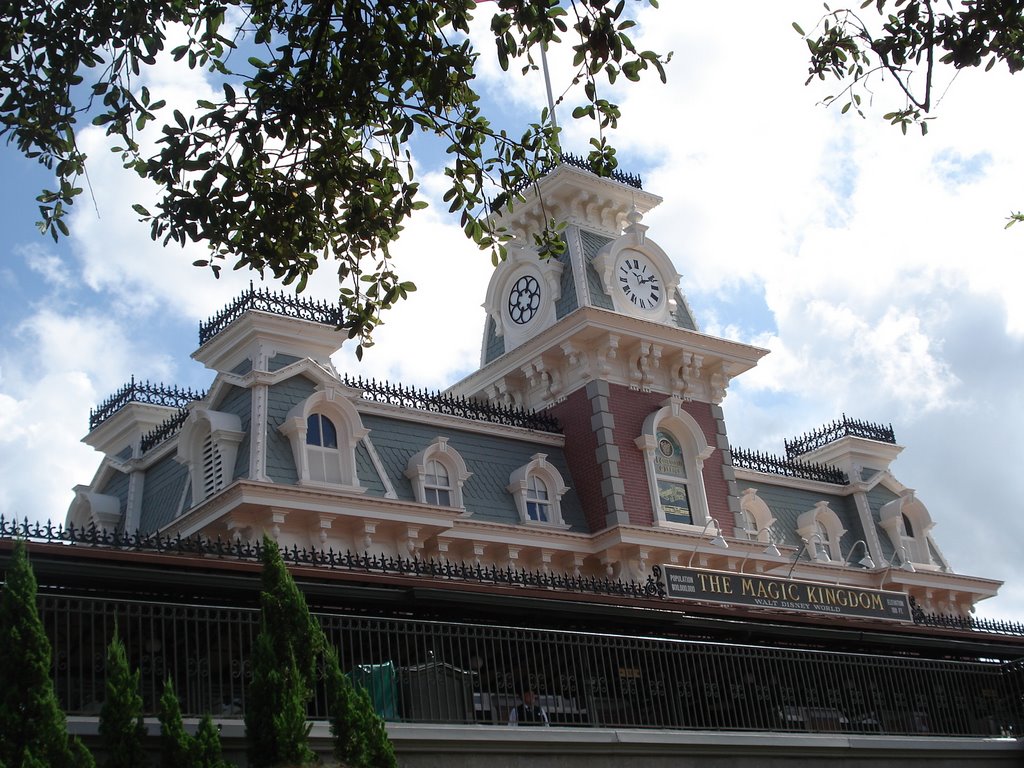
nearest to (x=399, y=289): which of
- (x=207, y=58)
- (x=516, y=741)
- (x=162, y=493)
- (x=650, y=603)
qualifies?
(x=207, y=58)

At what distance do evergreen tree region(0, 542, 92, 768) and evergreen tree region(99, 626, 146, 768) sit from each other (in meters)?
0.40

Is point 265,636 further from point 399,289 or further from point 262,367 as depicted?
point 262,367

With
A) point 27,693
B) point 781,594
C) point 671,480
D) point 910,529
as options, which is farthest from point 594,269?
point 27,693

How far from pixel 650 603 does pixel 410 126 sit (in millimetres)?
8295

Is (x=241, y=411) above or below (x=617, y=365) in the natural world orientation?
below

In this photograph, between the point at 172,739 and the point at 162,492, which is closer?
the point at 172,739

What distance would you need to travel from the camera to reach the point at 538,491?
26.7 metres

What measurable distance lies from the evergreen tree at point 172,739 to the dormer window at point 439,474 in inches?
502

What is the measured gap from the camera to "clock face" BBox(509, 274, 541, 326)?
98.2 ft

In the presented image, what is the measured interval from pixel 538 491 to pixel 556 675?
32.1 ft

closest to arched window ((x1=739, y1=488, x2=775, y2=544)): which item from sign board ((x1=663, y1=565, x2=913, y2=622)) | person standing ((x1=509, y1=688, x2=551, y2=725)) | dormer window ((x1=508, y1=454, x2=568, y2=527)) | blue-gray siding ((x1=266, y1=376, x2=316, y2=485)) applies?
dormer window ((x1=508, y1=454, x2=568, y2=527))

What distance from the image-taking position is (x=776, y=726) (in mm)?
18344

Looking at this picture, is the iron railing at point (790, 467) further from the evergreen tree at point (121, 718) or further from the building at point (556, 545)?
the evergreen tree at point (121, 718)

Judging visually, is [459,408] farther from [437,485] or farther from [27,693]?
[27,693]
